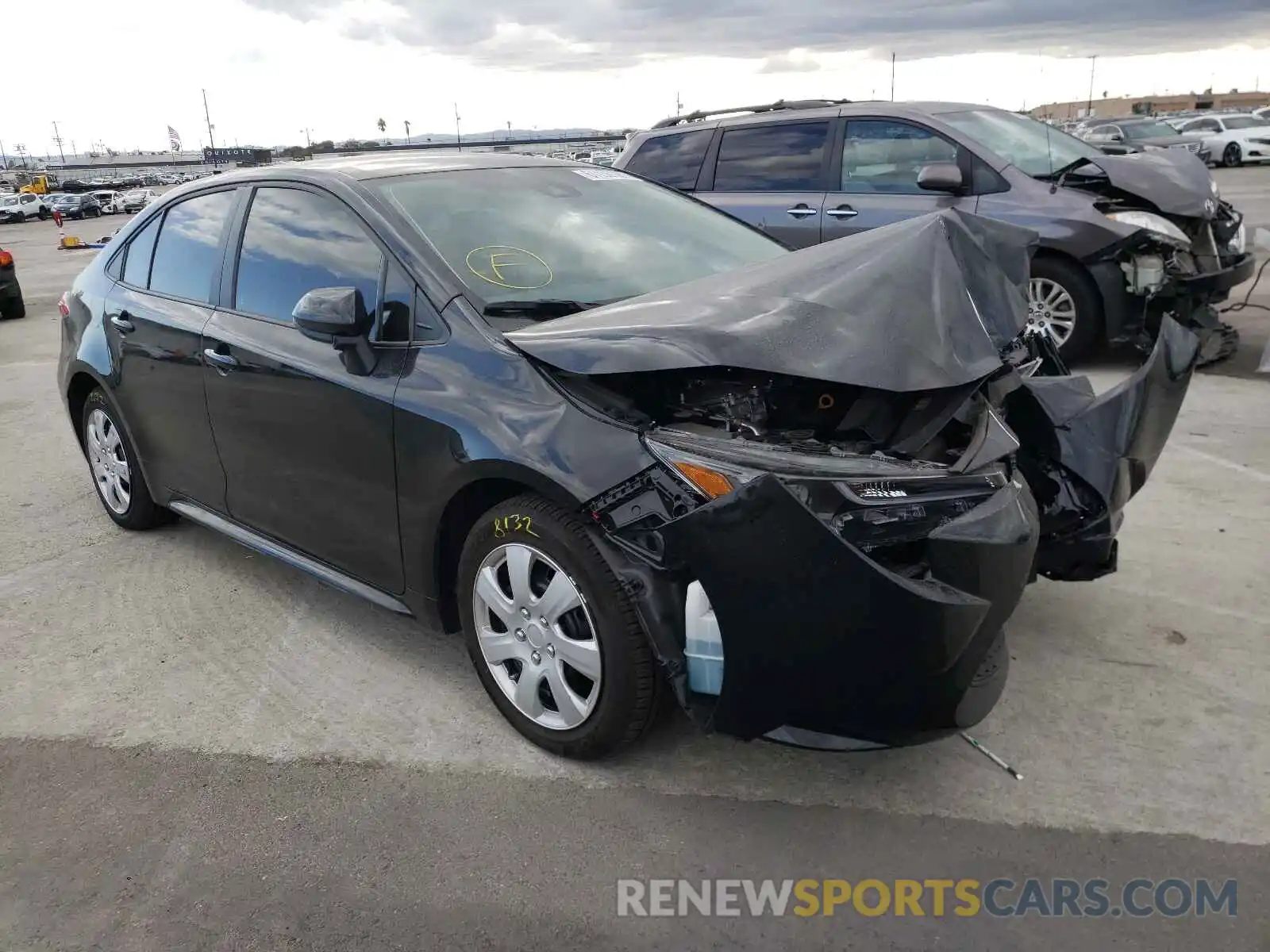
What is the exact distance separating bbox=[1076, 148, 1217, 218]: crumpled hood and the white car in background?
93.6 ft

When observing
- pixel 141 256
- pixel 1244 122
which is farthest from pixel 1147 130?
pixel 141 256

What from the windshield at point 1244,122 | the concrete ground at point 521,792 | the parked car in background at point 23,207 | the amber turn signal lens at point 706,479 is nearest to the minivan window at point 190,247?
the concrete ground at point 521,792

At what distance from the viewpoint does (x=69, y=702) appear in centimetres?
346

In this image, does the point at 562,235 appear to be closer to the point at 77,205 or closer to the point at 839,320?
the point at 839,320

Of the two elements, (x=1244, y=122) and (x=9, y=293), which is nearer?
(x=9, y=293)

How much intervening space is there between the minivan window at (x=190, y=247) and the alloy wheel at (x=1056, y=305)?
530cm

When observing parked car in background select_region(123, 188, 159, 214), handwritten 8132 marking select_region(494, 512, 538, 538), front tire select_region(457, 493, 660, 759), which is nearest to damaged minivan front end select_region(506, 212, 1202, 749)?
front tire select_region(457, 493, 660, 759)

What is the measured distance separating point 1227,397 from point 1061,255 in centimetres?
143

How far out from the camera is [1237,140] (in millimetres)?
31516

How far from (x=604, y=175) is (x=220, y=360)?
1.69m

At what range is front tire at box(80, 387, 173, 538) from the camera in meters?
4.72

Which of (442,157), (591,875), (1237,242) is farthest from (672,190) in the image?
(1237,242)

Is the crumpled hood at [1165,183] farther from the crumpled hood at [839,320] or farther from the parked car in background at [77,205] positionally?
the parked car in background at [77,205]

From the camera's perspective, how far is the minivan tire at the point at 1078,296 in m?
6.86
